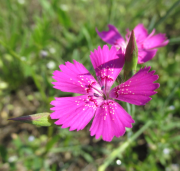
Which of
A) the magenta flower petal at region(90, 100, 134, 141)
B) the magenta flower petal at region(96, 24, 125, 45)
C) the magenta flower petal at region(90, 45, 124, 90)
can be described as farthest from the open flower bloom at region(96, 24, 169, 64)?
the magenta flower petal at region(90, 100, 134, 141)

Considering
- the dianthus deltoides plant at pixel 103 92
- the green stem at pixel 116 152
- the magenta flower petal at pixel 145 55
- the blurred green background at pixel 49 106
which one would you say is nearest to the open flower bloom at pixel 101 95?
the dianthus deltoides plant at pixel 103 92

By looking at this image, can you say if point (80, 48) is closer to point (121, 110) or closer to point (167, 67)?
point (167, 67)

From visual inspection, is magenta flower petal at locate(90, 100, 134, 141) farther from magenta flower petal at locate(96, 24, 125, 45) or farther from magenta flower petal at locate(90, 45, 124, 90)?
magenta flower petal at locate(96, 24, 125, 45)

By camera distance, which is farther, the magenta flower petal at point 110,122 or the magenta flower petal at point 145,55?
the magenta flower petal at point 145,55

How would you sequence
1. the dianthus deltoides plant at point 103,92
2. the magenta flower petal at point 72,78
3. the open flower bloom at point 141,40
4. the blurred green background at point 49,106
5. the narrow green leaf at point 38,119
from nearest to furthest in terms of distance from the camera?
the narrow green leaf at point 38,119
the dianthus deltoides plant at point 103,92
the magenta flower petal at point 72,78
the open flower bloom at point 141,40
the blurred green background at point 49,106

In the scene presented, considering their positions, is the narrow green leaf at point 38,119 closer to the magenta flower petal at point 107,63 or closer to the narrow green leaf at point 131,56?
the magenta flower petal at point 107,63

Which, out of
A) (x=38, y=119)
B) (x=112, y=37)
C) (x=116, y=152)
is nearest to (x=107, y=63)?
(x=112, y=37)
